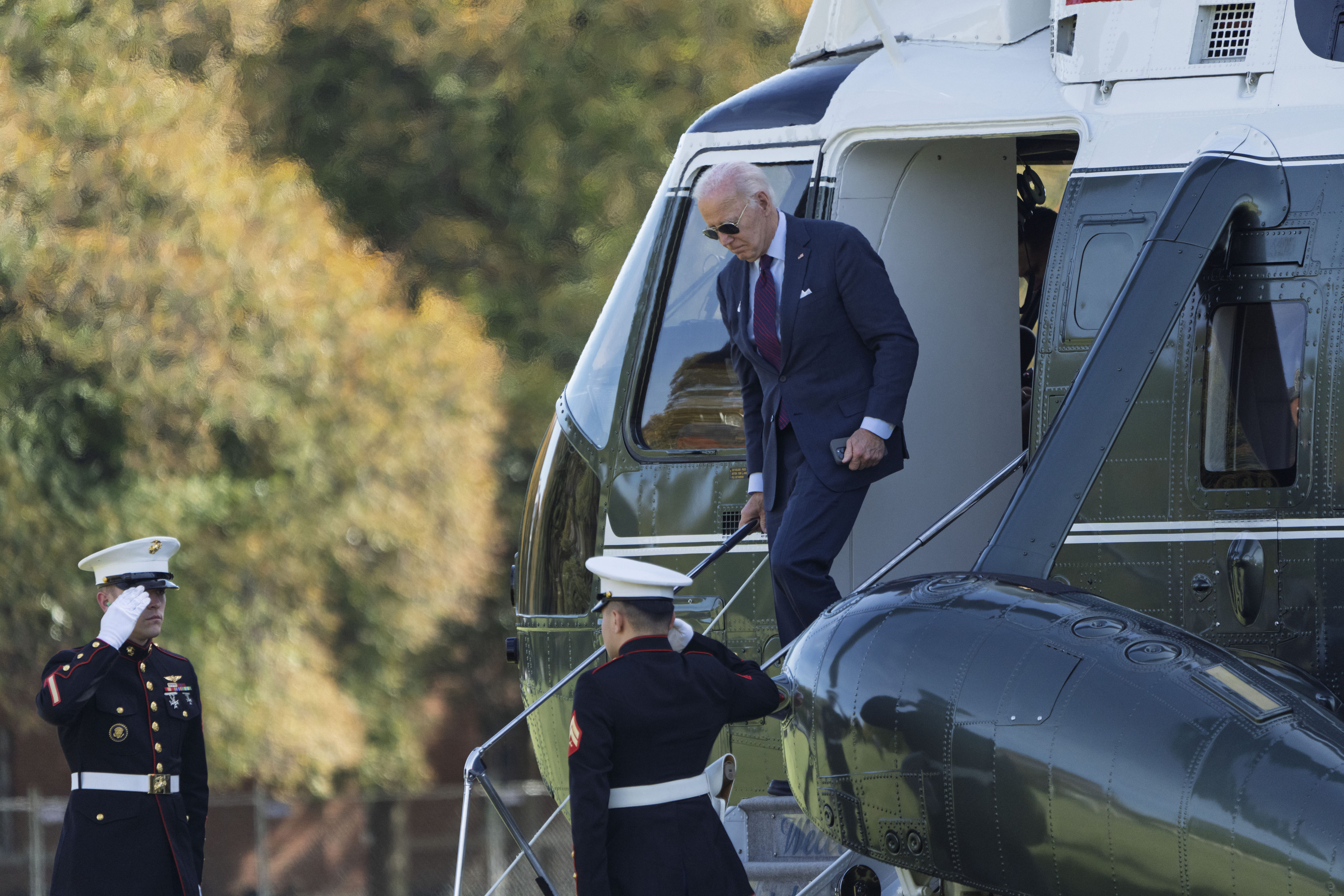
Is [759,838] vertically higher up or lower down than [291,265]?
lower down

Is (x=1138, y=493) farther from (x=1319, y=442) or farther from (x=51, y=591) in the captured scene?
(x=51, y=591)

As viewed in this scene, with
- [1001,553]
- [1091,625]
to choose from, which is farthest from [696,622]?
[1091,625]

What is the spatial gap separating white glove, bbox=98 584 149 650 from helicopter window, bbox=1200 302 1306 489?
3502 mm

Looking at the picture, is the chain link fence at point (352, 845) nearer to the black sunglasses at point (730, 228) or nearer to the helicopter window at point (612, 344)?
the helicopter window at point (612, 344)

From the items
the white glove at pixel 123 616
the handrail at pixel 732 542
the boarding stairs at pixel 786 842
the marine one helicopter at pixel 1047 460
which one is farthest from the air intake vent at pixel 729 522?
the white glove at pixel 123 616

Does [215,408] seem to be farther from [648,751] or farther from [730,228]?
[648,751]

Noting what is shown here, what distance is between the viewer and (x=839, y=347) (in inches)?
215

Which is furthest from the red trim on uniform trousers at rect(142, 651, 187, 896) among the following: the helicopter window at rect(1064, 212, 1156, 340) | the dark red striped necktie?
the helicopter window at rect(1064, 212, 1156, 340)

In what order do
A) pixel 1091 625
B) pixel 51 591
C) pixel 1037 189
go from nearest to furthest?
pixel 1091 625
pixel 1037 189
pixel 51 591

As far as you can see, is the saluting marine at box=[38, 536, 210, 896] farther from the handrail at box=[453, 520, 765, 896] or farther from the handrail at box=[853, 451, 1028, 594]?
the handrail at box=[853, 451, 1028, 594]

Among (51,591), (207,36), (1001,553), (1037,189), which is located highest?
(207,36)

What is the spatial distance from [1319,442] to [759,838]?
7.28 feet

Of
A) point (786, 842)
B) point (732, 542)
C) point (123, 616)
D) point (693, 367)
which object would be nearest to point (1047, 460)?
point (732, 542)

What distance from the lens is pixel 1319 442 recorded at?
493 centimetres
